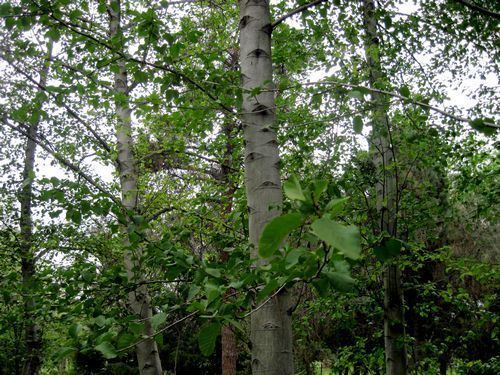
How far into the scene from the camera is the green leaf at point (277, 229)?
2.38 feet

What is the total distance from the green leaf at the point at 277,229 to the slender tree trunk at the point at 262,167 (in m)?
1.20

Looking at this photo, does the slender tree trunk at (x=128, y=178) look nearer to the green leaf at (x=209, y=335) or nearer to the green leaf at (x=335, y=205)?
the green leaf at (x=209, y=335)

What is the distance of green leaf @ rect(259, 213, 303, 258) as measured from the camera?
0.73 m

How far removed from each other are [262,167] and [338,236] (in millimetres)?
1521

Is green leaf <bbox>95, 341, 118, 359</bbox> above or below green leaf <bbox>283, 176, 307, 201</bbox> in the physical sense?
below

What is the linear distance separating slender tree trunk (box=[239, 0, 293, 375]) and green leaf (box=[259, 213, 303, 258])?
1.20 meters

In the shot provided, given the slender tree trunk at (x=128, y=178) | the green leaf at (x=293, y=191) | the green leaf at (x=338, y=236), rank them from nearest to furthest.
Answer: the green leaf at (x=338, y=236) < the green leaf at (x=293, y=191) < the slender tree trunk at (x=128, y=178)

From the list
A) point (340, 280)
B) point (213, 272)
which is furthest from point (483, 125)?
point (213, 272)

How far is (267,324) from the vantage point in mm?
1936

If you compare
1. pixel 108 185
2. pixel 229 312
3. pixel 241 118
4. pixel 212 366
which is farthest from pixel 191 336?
pixel 229 312

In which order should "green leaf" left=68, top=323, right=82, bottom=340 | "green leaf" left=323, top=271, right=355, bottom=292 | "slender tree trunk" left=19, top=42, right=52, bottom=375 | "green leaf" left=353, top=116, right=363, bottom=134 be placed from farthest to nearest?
"slender tree trunk" left=19, top=42, right=52, bottom=375, "green leaf" left=353, top=116, right=363, bottom=134, "green leaf" left=68, top=323, right=82, bottom=340, "green leaf" left=323, top=271, right=355, bottom=292

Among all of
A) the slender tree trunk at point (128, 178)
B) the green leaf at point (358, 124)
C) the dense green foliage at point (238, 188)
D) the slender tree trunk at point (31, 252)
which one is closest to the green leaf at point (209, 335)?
the dense green foliage at point (238, 188)

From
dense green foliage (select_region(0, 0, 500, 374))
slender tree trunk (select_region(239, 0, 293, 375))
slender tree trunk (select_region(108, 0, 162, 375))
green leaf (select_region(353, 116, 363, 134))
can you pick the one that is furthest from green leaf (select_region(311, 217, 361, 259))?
slender tree trunk (select_region(108, 0, 162, 375))

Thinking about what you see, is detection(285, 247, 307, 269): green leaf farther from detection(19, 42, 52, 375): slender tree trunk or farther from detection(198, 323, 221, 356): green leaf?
detection(19, 42, 52, 375): slender tree trunk
